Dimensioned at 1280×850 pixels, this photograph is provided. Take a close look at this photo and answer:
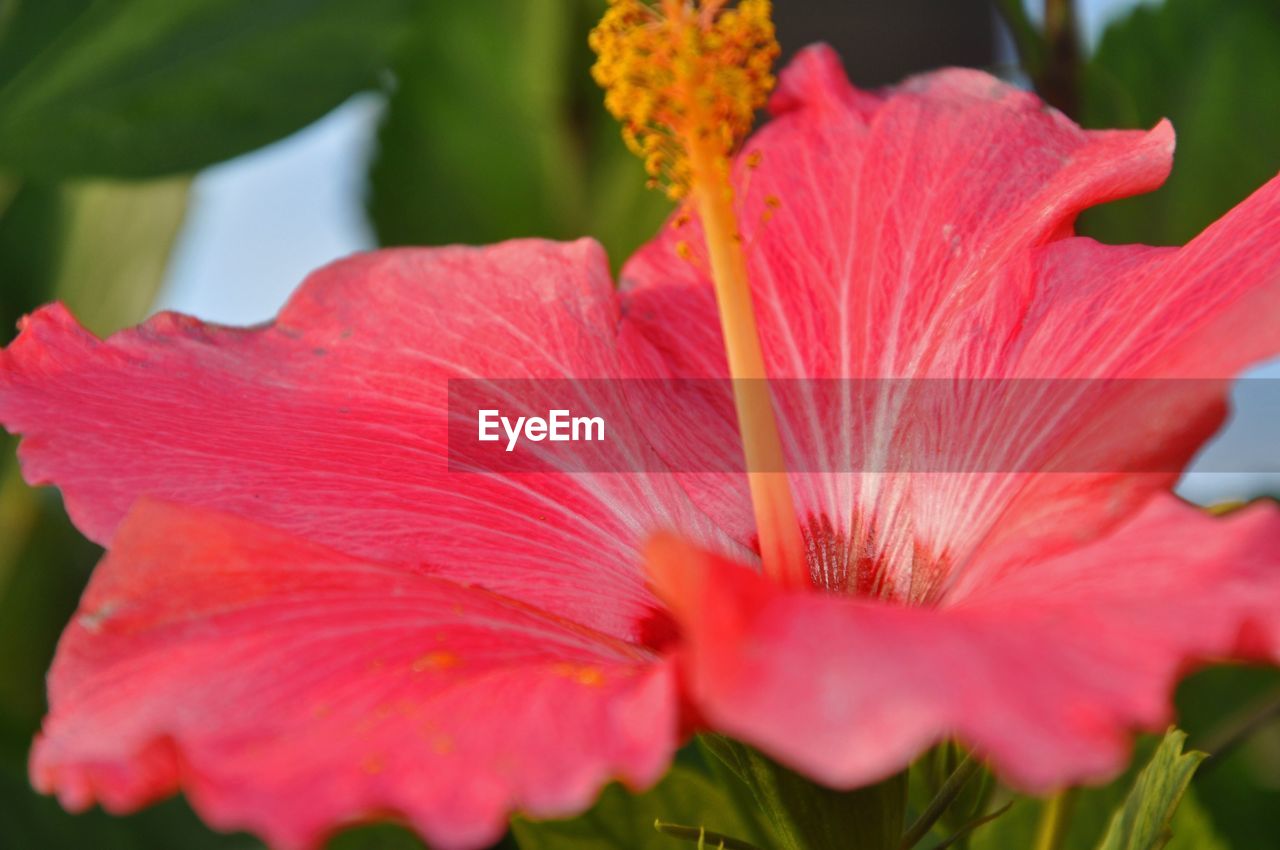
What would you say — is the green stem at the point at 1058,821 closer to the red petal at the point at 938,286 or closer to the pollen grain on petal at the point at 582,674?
the red petal at the point at 938,286

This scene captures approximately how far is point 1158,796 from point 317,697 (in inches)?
11.7

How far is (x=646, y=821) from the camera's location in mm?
639

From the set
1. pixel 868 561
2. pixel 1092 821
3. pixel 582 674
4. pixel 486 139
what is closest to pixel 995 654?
pixel 582 674

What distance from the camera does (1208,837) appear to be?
0.66 metres

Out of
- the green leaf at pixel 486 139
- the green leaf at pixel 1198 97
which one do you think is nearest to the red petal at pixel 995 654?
the green leaf at pixel 1198 97

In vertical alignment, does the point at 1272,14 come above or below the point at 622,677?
above

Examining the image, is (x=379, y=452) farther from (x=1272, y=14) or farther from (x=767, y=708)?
(x=1272, y=14)

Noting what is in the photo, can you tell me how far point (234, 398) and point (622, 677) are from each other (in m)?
0.25

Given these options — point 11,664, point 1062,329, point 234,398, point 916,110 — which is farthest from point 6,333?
point 1062,329

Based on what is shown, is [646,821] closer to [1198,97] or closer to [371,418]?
[371,418]

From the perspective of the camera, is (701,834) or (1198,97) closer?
(701,834)

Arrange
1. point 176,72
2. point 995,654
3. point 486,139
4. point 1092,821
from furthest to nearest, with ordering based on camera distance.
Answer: point 486,139 → point 176,72 → point 1092,821 → point 995,654

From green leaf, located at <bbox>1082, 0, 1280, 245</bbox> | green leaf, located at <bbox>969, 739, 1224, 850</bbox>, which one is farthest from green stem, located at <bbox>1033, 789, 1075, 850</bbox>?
green leaf, located at <bbox>1082, 0, 1280, 245</bbox>

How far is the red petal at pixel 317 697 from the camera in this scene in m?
0.37
